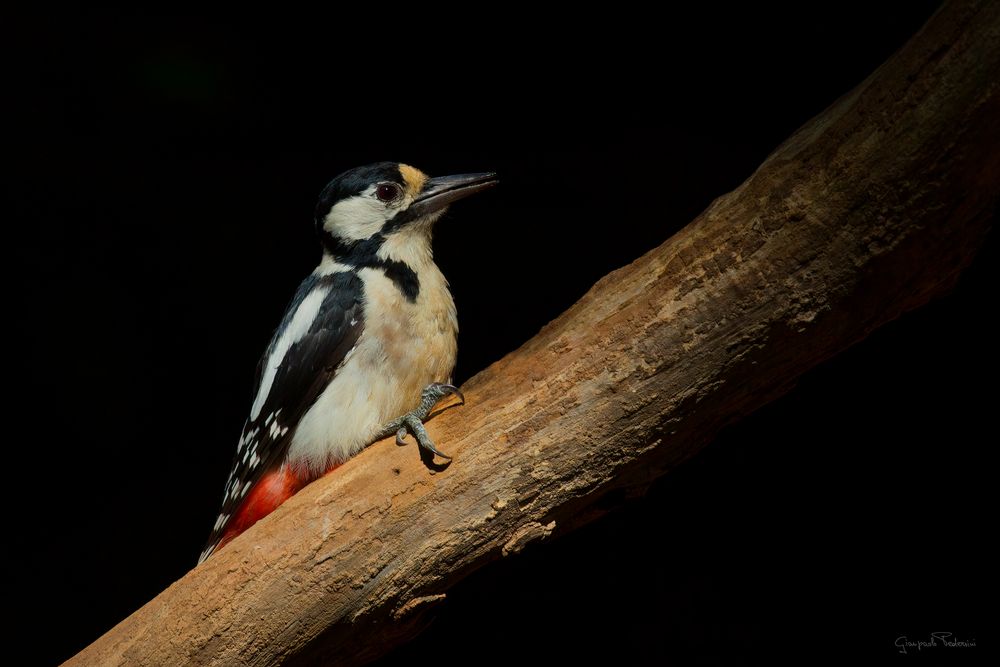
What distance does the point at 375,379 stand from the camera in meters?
1.96

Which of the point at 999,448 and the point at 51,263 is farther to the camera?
the point at 51,263

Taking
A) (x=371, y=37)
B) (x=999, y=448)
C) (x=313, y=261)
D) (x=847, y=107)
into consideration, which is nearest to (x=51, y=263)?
(x=313, y=261)

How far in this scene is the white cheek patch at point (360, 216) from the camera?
2242mm

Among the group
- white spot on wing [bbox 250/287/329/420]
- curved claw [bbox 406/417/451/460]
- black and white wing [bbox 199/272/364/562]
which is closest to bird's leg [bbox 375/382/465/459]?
curved claw [bbox 406/417/451/460]

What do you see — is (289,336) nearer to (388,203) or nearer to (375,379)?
(375,379)

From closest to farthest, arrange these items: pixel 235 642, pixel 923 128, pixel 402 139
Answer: pixel 923 128
pixel 235 642
pixel 402 139

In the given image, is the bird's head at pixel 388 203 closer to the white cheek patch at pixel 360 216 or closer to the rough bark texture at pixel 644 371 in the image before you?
the white cheek patch at pixel 360 216

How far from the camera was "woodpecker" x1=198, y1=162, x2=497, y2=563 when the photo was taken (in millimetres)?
1939

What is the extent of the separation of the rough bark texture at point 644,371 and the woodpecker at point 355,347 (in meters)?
0.20

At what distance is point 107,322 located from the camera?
9.56 ft

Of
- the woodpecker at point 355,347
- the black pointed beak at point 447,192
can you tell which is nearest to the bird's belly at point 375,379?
the woodpecker at point 355,347

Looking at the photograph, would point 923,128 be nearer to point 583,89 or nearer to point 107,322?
point 583,89

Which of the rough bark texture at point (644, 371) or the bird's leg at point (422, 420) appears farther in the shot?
the bird's leg at point (422, 420)

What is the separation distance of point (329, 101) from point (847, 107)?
78.2 inches
